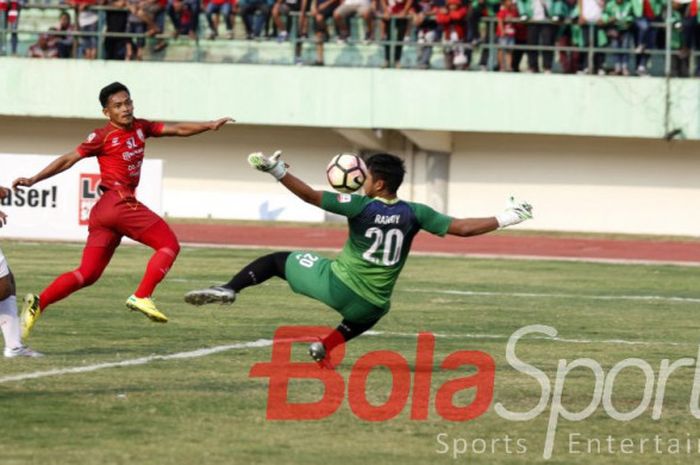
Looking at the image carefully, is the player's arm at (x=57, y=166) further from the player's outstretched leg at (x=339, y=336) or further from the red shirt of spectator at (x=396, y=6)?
the red shirt of spectator at (x=396, y=6)

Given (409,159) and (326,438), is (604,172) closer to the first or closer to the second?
(409,159)

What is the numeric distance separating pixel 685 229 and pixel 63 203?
51.0 feet

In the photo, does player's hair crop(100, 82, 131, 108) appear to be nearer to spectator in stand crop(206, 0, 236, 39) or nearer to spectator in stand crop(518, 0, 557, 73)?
spectator in stand crop(518, 0, 557, 73)

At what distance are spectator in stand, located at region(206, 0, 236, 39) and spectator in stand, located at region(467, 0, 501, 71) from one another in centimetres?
545

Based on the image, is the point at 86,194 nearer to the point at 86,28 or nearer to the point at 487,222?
the point at 86,28

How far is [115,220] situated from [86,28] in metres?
23.2

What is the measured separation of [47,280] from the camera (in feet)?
64.5

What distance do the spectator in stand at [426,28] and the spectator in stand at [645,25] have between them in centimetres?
421

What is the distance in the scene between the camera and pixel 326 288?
11344mm

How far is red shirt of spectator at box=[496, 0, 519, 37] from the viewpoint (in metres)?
33.8

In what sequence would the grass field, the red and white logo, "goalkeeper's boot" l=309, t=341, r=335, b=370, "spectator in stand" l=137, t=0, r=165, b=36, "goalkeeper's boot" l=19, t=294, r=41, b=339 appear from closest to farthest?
the grass field, "goalkeeper's boot" l=309, t=341, r=335, b=370, "goalkeeper's boot" l=19, t=294, r=41, b=339, the red and white logo, "spectator in stand" l=137, t=0, r=165, b=36

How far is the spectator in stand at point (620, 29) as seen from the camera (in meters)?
33.4

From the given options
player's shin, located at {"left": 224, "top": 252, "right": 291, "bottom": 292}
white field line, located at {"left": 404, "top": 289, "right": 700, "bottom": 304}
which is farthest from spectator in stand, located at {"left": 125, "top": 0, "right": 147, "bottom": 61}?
player's shin, located at {"left": 224, "top": 252, "right": 291, "bottom": 292}

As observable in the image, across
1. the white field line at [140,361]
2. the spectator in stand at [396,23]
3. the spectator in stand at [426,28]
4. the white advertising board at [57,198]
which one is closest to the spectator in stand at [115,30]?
the spectator in stand at [396,23]
